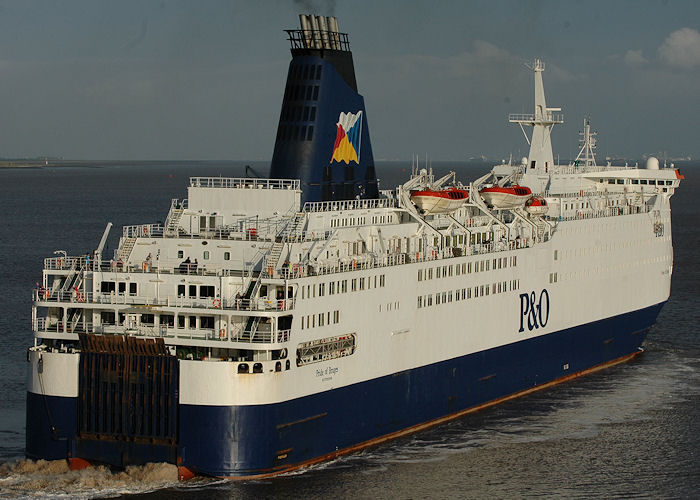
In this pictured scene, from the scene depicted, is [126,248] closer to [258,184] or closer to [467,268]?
[258,184]

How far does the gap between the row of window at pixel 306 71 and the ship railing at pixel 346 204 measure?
431 centimetres

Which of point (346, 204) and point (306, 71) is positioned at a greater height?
point (306, 71)

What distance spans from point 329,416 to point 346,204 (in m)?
8.14

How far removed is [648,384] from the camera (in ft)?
165

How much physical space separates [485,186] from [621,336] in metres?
11.5

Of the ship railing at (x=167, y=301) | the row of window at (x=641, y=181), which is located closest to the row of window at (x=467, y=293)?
the ship railing at (x=167, y=301)

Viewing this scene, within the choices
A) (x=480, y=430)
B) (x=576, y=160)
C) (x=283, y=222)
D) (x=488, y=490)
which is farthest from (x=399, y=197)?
(x=576, y=160)

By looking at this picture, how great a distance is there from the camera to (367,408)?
→ 127 ft

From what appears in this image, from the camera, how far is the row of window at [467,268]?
41.8 metres

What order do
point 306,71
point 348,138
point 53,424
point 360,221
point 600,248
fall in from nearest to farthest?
1. point 53,424
2. point 360,221
3. point 306,71
4. point 348,138
5. point 600,248

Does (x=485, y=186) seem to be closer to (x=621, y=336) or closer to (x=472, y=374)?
(x=472, y=374)

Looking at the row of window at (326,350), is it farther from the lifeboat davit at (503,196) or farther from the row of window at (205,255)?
the lifeboat davit at (503,196)

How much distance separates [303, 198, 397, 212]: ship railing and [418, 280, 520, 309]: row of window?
12.3 ft

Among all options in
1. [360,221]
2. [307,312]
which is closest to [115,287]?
[307,312]
